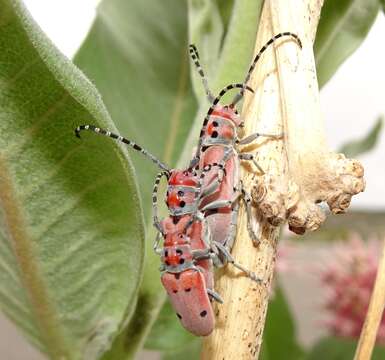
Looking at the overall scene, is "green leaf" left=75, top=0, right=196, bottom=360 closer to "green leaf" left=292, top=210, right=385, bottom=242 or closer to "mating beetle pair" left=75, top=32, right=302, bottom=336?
"mating beetle pair" left=75, top=32, right=302, bottom=336

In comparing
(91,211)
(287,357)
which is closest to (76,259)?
(91,211)

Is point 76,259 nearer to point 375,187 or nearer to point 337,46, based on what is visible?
point 337,46

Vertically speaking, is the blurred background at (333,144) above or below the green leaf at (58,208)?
below

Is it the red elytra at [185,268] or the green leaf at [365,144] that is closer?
the red elytra at [185,268]

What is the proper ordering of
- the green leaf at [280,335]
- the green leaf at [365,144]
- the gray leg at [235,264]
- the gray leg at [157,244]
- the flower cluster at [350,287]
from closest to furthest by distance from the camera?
the gray leg at [235,264], the gray leg at [157,244], the green leaf at [365,144], the green leaf at [280,335], the flower cluster at [350,287]

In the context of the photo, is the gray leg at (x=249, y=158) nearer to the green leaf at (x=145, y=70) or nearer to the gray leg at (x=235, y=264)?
the gray leg at (x=235, y=264)

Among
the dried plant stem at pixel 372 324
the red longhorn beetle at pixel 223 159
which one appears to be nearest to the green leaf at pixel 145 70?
the red longhorn beetle at pixel 223 159
